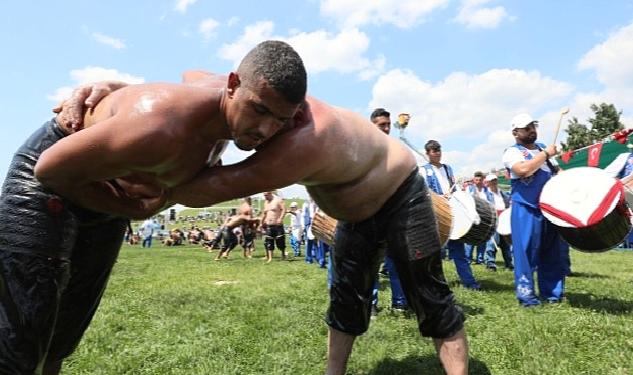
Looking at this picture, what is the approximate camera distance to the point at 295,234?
18266 mm

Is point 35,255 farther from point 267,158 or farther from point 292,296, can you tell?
point 292,296

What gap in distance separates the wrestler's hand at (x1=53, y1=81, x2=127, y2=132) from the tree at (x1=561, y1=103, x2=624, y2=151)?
37548 millimetres

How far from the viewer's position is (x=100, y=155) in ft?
6.13

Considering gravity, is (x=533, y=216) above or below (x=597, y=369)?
above

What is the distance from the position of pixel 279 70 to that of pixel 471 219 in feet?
16.8

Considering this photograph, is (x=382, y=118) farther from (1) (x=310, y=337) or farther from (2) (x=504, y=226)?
(2) (x=504, y=226)

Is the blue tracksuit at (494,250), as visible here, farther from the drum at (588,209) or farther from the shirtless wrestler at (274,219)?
the shirtless wrestler at (274,219)

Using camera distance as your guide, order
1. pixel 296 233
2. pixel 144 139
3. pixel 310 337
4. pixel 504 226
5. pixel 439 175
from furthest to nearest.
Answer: pixel 296 233, pixel 504 226, pixel 439 175, pixel 310 337, pixel 144 139

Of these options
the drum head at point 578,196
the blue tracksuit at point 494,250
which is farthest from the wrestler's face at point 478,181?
the drum head at point 578,196

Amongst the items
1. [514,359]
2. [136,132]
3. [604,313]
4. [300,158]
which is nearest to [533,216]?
[604,313]

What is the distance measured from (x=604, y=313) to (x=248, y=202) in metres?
12.4

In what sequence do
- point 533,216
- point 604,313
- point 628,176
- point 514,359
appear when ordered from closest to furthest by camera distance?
point 514,359, point 604,313, point 533,216, point 628,176

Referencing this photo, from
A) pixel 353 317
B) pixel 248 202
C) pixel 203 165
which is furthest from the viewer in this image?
pixel 248 202

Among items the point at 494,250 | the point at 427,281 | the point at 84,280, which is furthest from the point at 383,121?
the point at 494,250
